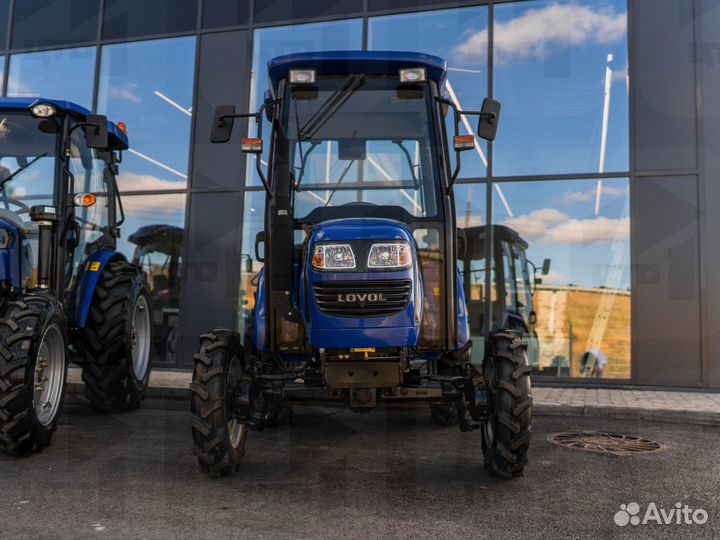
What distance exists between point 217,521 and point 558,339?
675 cm

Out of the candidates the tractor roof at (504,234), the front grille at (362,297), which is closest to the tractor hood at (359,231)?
the front grille at (362,297)

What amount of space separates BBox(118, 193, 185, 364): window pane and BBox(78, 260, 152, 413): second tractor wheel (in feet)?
11.5

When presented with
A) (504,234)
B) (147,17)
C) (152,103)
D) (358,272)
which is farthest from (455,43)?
(358,272)

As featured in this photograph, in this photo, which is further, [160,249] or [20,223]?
[160,249]

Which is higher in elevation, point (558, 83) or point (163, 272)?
point (558, 83)

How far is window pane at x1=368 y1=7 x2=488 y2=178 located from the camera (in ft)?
31.8

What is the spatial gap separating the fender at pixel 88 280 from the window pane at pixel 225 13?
546cm

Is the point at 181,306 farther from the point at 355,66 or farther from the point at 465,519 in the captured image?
the point at 465,519

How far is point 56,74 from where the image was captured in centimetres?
1144

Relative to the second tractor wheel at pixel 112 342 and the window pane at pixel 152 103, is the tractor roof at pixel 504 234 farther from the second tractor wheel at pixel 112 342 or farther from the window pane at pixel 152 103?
the second tractor wheel at pixel 112 342

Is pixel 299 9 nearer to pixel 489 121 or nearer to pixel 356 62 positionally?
pixel 356 62

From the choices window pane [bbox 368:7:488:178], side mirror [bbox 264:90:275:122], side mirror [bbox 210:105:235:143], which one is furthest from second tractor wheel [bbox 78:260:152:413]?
window pane [bbox 368:7:488:178]

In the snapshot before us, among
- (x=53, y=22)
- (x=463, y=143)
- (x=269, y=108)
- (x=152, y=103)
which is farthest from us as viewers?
(x=53, y=22)

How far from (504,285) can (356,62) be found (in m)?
5.41
